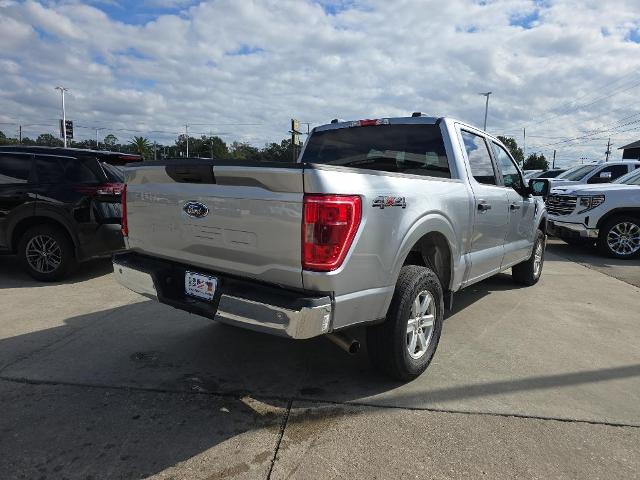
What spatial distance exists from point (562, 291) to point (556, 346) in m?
2.43

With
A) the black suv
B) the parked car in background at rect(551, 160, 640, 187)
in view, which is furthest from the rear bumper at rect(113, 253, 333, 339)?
the parked car in background at rect(551, 160, 640, 187)

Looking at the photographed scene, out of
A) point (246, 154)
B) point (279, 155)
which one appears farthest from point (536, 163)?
point (279, 155)

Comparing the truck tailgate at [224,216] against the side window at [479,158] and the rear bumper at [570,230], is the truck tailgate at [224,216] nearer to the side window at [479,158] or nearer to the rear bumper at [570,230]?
the side window at [479,158]

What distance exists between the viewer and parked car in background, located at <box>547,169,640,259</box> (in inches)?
359

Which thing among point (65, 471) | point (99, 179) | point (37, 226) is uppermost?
point (99, 179)

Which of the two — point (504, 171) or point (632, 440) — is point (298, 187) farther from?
point (504, 171)

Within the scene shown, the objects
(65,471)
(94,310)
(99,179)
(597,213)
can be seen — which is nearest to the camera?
(65,471)

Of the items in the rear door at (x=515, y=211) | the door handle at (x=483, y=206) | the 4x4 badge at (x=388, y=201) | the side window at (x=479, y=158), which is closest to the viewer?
the 4x4 badge at (x=388, y=201)

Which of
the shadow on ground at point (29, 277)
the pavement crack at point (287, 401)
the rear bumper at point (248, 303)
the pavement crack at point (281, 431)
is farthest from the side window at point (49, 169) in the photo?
the pavement crack at point (281, 431)

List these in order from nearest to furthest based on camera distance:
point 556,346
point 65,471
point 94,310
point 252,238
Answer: point 65,471, point 252,238, point 556,346, point 94,310

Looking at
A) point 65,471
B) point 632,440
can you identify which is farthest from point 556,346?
point 65,471

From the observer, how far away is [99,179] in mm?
6250

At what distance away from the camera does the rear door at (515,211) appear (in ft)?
17.1

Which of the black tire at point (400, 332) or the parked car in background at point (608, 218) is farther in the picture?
the parked car in background at point (608, 218)
